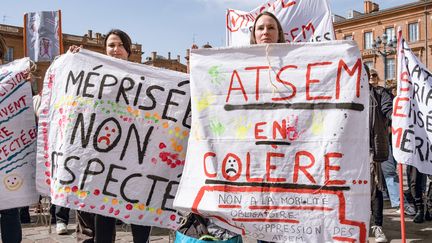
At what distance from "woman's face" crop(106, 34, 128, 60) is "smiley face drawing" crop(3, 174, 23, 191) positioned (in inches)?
46.0

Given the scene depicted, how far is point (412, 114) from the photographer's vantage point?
12.0ft

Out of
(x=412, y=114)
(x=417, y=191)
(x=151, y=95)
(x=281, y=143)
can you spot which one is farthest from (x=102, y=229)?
(x=417, y=191)

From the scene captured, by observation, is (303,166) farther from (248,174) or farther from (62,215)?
(62,215)

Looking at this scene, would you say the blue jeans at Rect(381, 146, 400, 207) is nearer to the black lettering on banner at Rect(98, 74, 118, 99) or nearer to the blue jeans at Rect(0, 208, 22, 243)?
the black lettering on banner at Rect(98, 74, 118, 99)

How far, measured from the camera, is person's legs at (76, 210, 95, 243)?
3.27 meters

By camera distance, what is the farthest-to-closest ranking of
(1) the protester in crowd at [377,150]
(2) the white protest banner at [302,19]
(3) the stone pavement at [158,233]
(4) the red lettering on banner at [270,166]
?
(2) the white protest banner at [302,19] → (3) the stone pavement at [158,233] → (1) the protester in crowd at [377,150] → (4) the red lettering on banner at [270,166]

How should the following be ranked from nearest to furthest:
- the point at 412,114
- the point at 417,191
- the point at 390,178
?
the point at 412,114 < the point at 417,191 < the point at 390,178

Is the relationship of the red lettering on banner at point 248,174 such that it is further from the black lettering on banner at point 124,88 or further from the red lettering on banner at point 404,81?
the red lettering on banner at point 404,81

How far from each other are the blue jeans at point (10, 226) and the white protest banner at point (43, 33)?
192 inches

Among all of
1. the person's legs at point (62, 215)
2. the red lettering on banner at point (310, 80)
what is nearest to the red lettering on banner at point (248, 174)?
the red lettering on banner at point (310, 80)

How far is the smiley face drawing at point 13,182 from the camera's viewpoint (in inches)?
134

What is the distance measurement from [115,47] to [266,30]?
116 cm

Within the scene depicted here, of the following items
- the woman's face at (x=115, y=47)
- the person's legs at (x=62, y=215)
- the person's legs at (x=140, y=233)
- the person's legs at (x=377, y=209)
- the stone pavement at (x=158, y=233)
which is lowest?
the stone pavement at (x=158, y=233)

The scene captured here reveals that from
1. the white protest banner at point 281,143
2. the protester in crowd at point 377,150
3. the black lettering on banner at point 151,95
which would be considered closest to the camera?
the white protest banner at point 281,143
